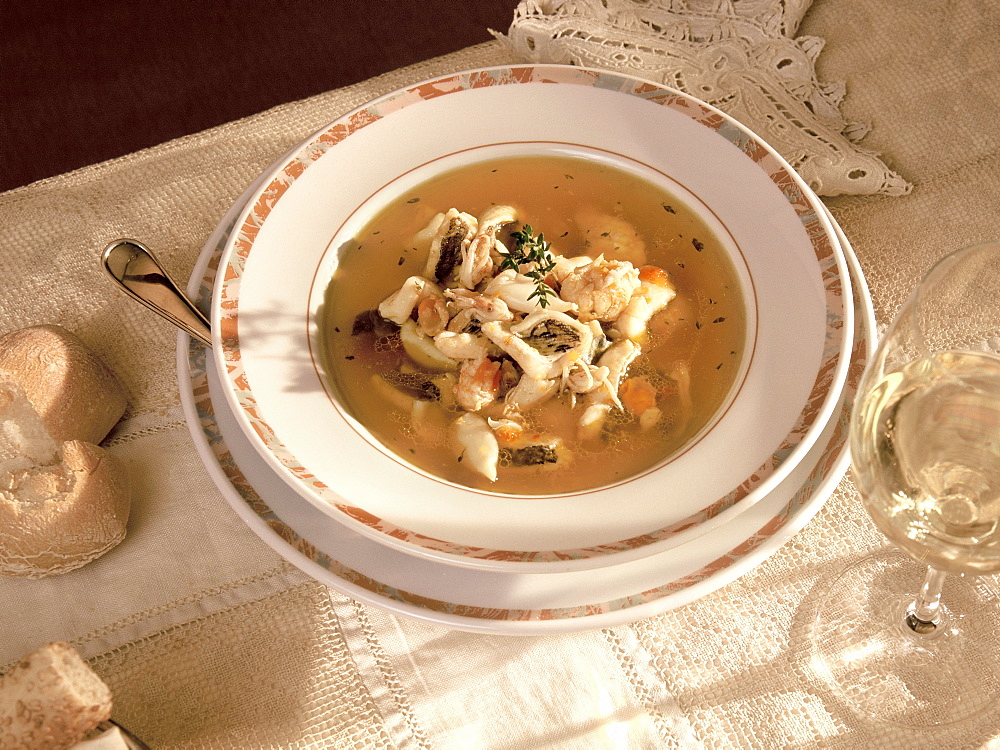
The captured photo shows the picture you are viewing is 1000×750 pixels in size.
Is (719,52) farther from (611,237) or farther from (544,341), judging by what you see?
(544,341)

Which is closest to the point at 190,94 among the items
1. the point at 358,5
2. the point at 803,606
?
the point at 358,5

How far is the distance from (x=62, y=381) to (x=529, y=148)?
0.89 metres

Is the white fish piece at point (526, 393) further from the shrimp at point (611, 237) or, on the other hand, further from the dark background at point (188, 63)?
the dark background at point (188, 63)

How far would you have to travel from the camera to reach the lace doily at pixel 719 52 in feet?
5.89

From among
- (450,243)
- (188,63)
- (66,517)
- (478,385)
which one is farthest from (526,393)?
(188,63)

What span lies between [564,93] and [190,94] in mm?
1248

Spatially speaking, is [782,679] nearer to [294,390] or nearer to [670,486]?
[670,486]

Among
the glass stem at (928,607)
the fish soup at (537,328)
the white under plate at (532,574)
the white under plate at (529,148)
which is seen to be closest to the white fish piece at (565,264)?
the fish soup at (537,328)

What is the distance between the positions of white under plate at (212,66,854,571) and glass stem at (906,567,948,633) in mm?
253

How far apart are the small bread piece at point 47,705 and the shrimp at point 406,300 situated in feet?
2.30

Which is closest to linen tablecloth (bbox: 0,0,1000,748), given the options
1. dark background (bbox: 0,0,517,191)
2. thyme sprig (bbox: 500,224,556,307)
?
thyme sprig (bbox: 500,224,556,307)

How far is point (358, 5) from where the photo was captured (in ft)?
8.00

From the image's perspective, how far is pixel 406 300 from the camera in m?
1.46

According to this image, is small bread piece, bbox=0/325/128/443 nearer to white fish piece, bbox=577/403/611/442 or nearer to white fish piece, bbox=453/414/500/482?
white fish piece, bbox=453/414/500/482
